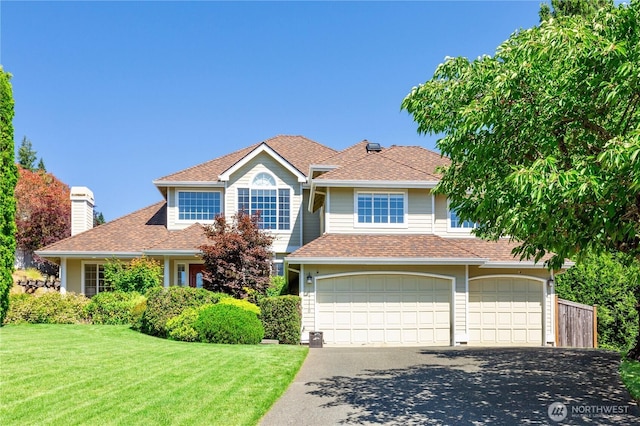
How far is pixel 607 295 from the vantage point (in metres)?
20.9

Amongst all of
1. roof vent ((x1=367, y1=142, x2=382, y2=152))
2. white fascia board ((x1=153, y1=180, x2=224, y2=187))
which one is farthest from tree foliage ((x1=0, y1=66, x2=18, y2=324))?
roof vent ((x1=367, y1=142, x2=382, y2=152))

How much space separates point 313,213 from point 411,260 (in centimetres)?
727

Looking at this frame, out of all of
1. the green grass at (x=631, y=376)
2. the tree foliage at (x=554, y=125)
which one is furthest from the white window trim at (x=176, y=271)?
the green grass at (x=631, y=376)

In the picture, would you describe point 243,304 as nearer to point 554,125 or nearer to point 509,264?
point 509,264

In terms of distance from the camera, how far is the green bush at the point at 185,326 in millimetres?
15719

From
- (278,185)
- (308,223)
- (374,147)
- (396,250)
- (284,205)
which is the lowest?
(396,250)

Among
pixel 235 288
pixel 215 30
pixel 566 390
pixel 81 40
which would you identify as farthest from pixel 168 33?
pixel 566 390

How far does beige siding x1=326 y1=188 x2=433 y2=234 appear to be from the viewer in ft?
62.3

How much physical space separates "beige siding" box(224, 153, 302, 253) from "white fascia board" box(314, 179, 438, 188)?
14.9 feet

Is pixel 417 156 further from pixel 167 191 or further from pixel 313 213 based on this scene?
pixel 167 191

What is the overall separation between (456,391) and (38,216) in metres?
34.6

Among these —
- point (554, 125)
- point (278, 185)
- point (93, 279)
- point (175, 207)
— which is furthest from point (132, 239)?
point (554, 125)

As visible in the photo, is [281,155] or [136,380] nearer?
[136,380]

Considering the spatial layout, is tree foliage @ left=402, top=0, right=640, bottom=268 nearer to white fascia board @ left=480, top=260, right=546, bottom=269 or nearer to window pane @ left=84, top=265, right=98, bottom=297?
white fascia board @ left=480, top=260, right=546, bottom=269
